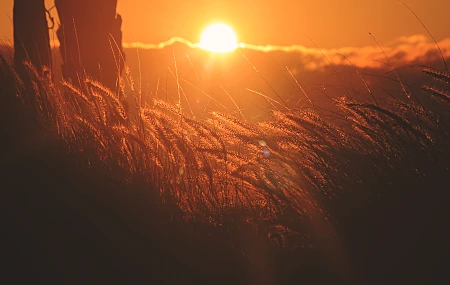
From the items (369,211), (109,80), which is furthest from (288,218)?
(109,80)

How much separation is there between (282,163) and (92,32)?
423cm

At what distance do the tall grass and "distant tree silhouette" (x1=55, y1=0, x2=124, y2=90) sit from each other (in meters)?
2.98

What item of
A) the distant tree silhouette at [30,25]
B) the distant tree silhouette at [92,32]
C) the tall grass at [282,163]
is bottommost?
the tall grass at [282,163]

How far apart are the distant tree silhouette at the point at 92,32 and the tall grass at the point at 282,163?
2.98 metres

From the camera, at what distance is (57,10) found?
6.25 meters

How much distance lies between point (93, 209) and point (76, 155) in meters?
0.45

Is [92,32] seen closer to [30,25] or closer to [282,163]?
[30,25]

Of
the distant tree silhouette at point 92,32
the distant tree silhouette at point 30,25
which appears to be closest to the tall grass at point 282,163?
the distant tree silhouette at point 30,25

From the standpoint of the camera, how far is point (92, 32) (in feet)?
21.5

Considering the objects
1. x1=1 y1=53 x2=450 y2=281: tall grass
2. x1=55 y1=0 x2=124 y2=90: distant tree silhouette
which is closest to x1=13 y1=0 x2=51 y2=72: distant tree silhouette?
x1=55 y1=0 x2=124 y2=90: distant tree silhouette

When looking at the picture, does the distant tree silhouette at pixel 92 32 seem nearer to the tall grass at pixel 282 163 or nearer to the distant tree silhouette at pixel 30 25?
the distant tree silhouette at pixel 30 25

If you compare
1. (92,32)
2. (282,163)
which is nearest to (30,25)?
(92,32)

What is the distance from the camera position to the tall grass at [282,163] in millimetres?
2420

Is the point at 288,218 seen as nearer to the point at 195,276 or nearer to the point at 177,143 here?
the point at 195,276
